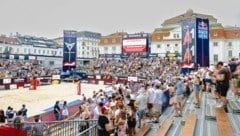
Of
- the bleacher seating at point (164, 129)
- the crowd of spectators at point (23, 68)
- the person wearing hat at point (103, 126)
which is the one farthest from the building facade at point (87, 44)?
the person wearing hat at point (103, 126)

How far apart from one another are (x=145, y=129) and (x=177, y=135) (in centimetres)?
123

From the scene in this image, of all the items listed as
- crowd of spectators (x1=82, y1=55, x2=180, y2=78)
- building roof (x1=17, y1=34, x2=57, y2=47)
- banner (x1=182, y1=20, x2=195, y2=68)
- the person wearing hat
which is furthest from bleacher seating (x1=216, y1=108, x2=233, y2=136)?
building roof (x1=17, y1=34, x2=57, y2=47)

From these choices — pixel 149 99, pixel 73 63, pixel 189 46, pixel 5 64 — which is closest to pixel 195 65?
pixel 189 46

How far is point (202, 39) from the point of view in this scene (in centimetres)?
2417

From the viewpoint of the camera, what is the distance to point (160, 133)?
368 inches

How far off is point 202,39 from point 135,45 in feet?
106

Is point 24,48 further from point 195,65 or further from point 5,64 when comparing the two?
point 195,65

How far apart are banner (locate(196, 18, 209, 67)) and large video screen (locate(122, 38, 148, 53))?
30.2 metres

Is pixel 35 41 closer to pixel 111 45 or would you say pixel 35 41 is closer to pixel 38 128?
pixel 111 45

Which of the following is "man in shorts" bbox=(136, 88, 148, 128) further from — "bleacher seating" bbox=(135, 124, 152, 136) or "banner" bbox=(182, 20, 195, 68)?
"banner" bbox=(182, 20, 195, 68)

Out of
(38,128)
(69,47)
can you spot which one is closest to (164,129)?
(38,128)

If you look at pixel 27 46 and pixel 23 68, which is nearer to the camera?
pixel 23 68

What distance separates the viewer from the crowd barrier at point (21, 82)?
42.9 meters

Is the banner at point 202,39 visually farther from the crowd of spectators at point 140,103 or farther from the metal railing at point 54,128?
the metal railing at point 54,128
